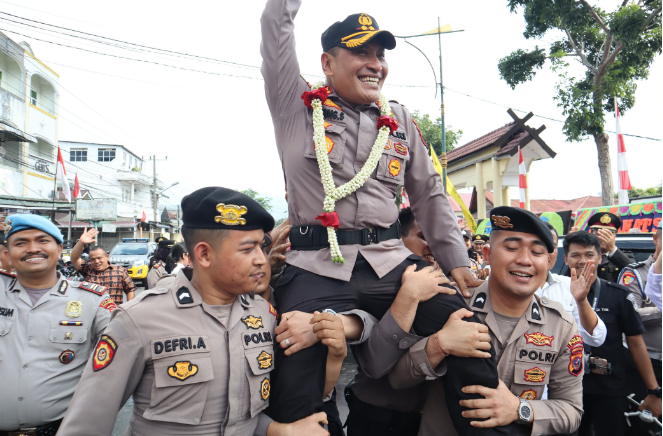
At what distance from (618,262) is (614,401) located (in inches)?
76.9

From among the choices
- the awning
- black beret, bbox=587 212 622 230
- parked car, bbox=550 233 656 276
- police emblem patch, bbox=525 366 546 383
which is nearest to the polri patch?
police emblem patch, bbox=525 366 546 383

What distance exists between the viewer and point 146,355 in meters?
1.64

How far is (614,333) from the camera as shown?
3.36 meters

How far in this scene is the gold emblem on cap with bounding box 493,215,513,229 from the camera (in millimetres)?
2281

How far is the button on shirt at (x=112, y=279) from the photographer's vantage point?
585 centimetres

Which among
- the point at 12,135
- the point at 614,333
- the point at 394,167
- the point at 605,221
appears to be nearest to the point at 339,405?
the point at 614,333

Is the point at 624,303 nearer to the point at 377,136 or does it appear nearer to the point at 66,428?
the point at 377,136

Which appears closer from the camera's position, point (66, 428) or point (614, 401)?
point (66, 428)

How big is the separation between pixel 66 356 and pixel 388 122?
7.87 ft

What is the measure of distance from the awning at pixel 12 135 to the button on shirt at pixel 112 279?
15.6 metres

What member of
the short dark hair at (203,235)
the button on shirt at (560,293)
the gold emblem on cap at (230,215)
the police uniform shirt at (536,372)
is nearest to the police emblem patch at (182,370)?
the short dark hair at (203,235)

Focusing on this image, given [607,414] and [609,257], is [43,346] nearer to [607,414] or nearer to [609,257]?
[607,414]

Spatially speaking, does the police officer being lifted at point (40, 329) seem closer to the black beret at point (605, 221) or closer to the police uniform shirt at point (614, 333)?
the police uniform shirt at point (614, 333)

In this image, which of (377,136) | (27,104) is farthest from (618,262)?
(27,104)
